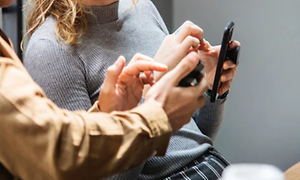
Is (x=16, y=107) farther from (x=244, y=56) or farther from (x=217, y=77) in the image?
(x=244, y=56)

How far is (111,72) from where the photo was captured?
717mm

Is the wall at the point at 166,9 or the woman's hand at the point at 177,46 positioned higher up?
the woman's hand at the point at 177,46

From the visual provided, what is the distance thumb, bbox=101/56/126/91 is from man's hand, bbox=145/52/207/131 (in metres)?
0.13

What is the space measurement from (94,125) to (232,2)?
55.3 inches

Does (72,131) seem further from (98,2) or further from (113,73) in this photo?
(98,2)

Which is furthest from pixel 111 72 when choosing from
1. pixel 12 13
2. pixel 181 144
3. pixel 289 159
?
pixel 289 159

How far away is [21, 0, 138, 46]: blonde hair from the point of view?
0.95 metres

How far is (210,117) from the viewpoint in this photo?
1.17m

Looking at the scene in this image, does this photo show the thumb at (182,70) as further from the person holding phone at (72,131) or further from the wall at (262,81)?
the wall at (262,81)

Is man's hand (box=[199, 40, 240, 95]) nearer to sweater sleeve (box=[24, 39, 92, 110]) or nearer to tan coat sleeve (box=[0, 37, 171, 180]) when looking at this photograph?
sweater sleeve (box=[24, 39, 92, 110])

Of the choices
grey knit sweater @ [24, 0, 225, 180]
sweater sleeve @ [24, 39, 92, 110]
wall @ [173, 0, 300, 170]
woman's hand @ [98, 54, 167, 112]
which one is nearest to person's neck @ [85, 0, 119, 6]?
grey knit sweater @ [24, 0, 225, 180]

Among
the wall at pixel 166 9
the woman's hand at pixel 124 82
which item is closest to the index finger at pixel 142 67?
the woman's hand at pixel 124 82

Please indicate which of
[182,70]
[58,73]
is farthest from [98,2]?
[182,70]

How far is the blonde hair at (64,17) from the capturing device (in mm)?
952
